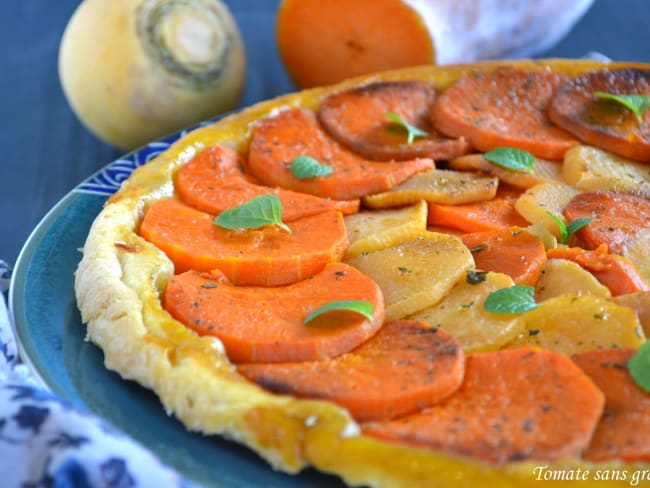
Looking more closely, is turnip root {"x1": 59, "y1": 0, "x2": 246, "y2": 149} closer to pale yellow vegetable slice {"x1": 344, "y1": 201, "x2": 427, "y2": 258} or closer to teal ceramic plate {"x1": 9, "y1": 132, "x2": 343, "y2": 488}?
teal ceramic plate {"x1": 9, "y1": 132, "x2": 343, "y2": 488}

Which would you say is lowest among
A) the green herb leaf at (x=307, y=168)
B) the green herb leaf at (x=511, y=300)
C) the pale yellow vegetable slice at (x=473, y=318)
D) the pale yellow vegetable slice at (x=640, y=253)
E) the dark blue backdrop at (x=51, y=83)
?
the dark blue backdrop at (x=51, y=83)

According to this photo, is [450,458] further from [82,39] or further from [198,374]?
[82,39]

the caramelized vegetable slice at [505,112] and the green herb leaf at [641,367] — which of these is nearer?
the green herb leaf at [641,367]

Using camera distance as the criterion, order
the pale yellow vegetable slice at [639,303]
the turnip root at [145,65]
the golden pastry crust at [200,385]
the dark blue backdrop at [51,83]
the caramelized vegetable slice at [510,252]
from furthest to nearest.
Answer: the dark blue backdrop at [51,83], the turnip root at [145,65], the caramelized vegetable slice at [510,252], the pale yellow vegetable slice at [639,303], the golden pastry crust at [200,385]

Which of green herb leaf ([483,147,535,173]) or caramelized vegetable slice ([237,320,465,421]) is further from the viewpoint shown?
green herb leaf ([483,147,535,173])

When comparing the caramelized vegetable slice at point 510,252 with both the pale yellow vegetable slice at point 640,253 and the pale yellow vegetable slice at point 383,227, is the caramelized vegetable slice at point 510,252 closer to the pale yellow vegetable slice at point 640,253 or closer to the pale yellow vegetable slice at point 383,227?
the pale yellow vegetable slice at point 383,227

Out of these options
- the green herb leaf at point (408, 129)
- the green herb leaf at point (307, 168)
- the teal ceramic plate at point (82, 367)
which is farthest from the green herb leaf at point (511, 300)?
the green herb leaf at point (408, 129)

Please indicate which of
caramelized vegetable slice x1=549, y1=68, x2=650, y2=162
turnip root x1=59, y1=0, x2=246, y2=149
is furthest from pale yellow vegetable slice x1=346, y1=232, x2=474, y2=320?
turnip root x1=59, y1=0, x2=246, y2=149
